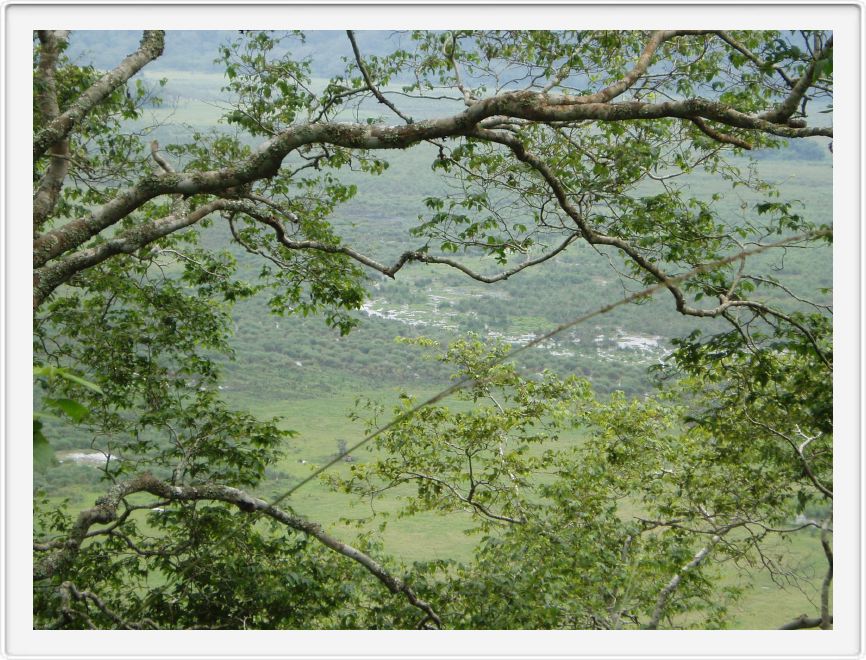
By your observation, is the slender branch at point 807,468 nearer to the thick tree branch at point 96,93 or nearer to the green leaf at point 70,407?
the green leaf at point 70,407

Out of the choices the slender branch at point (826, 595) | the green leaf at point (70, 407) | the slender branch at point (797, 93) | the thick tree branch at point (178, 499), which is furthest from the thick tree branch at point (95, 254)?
the slender branch at point (826, 595)

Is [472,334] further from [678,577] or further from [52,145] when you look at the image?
[52,145]

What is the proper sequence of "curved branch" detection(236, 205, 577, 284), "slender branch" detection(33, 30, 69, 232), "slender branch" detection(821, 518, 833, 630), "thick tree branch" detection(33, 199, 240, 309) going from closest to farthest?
"slender branch" detection(821, 518, 833, 630) < "thick tree branch" detection(33, 199, 240, 309) < "slender branch" detection(33, 30, 69, 232) < "curved branch" detection(236, 205, 577, 284)

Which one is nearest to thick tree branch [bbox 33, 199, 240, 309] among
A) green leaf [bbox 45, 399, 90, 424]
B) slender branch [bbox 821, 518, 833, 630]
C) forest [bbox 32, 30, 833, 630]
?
forest [bbox 32, 30, 833, 630]

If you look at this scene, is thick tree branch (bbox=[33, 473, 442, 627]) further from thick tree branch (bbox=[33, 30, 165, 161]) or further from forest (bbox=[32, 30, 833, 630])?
thick tree branch (bbox=[33, 30, 165, 161])

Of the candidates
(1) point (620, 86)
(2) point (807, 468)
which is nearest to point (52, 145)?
(1) point (620, 86)

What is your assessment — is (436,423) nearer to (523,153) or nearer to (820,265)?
(523,153)
